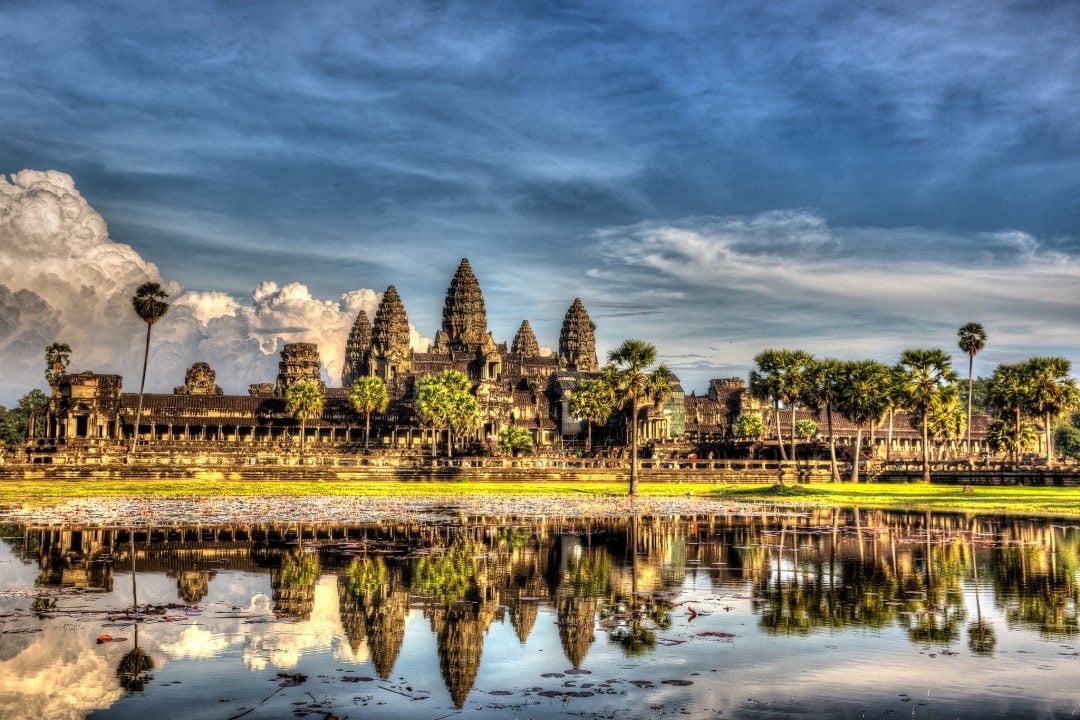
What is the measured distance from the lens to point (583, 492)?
69625 millimetres

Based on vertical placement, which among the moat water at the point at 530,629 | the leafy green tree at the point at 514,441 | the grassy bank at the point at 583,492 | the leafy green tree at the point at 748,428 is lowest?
the moat water at the point at 530,629

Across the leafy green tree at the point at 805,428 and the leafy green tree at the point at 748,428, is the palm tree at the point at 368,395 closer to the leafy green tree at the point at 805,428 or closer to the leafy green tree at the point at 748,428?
the leafy green tree at the point at 748,428

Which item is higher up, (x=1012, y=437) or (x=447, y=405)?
(x=447, y=405)

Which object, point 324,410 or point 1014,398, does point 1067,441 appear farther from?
point 324,410

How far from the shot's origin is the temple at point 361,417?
117938mm

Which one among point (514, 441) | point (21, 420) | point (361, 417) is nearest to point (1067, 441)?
point (514, 441)

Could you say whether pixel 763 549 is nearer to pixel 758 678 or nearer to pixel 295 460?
pixel 758 678

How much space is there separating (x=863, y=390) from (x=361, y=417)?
69838 mm

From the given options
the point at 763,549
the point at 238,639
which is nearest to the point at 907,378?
the point at 763,549

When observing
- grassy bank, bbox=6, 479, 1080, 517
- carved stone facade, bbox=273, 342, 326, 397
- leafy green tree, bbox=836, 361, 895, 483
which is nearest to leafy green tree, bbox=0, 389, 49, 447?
carved stone facade, bbox=273, 342, 326, 397

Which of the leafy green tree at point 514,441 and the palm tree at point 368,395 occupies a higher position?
the palm tree at point 368,395

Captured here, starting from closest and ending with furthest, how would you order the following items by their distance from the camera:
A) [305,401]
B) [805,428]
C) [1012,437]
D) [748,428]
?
1. [1012,437]
2. [305,401]
3. [748,428]
4. [805,428]

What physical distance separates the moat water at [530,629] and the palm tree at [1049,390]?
7007cm

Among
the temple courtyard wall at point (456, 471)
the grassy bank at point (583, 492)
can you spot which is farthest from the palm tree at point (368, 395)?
the grassy bank at point (583, 492)
